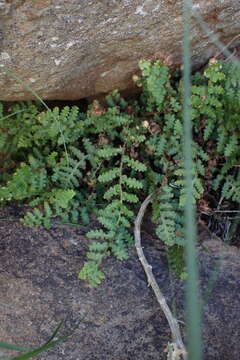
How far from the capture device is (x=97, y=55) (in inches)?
116

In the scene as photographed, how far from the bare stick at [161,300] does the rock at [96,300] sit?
5 centimetres

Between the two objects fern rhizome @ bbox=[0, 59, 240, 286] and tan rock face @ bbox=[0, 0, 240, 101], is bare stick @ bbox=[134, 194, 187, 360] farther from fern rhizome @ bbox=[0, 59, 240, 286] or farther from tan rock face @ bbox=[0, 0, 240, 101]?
tan rock face @ bbox=[0, 0, 240, 101]

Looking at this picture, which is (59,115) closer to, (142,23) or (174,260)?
(142,23)

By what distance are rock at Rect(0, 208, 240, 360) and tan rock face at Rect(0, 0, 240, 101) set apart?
99cm

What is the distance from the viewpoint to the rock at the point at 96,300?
2678mm

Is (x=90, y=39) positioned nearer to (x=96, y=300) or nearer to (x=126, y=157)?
(x=126, y=157)

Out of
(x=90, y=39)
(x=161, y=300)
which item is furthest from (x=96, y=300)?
(x=90, y=39)

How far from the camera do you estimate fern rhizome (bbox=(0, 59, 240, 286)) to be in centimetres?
304

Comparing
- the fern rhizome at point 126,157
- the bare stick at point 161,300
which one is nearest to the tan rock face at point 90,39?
the fern rhizome at point 126,157

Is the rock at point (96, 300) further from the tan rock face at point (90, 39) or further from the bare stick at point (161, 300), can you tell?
the tan rock face at point (90, 39)

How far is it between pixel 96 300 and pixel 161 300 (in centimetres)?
39

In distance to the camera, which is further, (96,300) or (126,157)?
(126,157)

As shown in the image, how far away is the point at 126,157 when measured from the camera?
10.4 ft

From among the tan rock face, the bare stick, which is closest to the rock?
the bare stick
